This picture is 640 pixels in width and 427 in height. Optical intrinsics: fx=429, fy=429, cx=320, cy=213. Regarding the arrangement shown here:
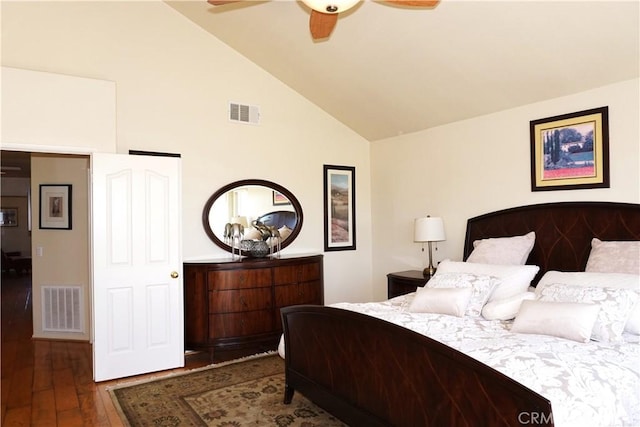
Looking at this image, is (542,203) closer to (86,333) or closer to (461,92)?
(461,92)

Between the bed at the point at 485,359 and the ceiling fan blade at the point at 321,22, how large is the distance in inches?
74.9

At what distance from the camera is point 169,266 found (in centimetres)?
411

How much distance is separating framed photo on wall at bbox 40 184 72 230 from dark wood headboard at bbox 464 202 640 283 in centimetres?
486

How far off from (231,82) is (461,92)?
8.18ft

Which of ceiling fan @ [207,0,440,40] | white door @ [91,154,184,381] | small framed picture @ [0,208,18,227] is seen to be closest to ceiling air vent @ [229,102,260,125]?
white door @ [91,154,184,381]

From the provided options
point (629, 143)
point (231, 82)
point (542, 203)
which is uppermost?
point (231, 82)

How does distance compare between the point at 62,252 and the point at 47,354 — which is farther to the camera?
the point at 62,252

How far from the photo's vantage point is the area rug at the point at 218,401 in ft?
9.75

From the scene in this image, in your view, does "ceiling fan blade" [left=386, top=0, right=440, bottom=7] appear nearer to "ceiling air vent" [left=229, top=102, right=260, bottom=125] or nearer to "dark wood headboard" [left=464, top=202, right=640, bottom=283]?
"dark wood headboard" [left=464, top=202, right=640, bottom=283]

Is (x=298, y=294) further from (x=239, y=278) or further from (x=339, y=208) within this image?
(x=339, y=208)

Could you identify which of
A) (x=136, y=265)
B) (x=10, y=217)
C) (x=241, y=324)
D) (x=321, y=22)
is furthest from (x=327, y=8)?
(x=10, y=217)

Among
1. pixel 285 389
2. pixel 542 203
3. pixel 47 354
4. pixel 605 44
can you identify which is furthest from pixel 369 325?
pixel 47 354

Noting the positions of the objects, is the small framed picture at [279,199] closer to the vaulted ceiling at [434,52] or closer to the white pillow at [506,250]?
the vaulted ceiling at [434,52]

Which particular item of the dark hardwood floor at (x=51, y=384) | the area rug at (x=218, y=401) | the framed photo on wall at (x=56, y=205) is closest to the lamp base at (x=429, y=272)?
the area rug at (x=218, y=401)
